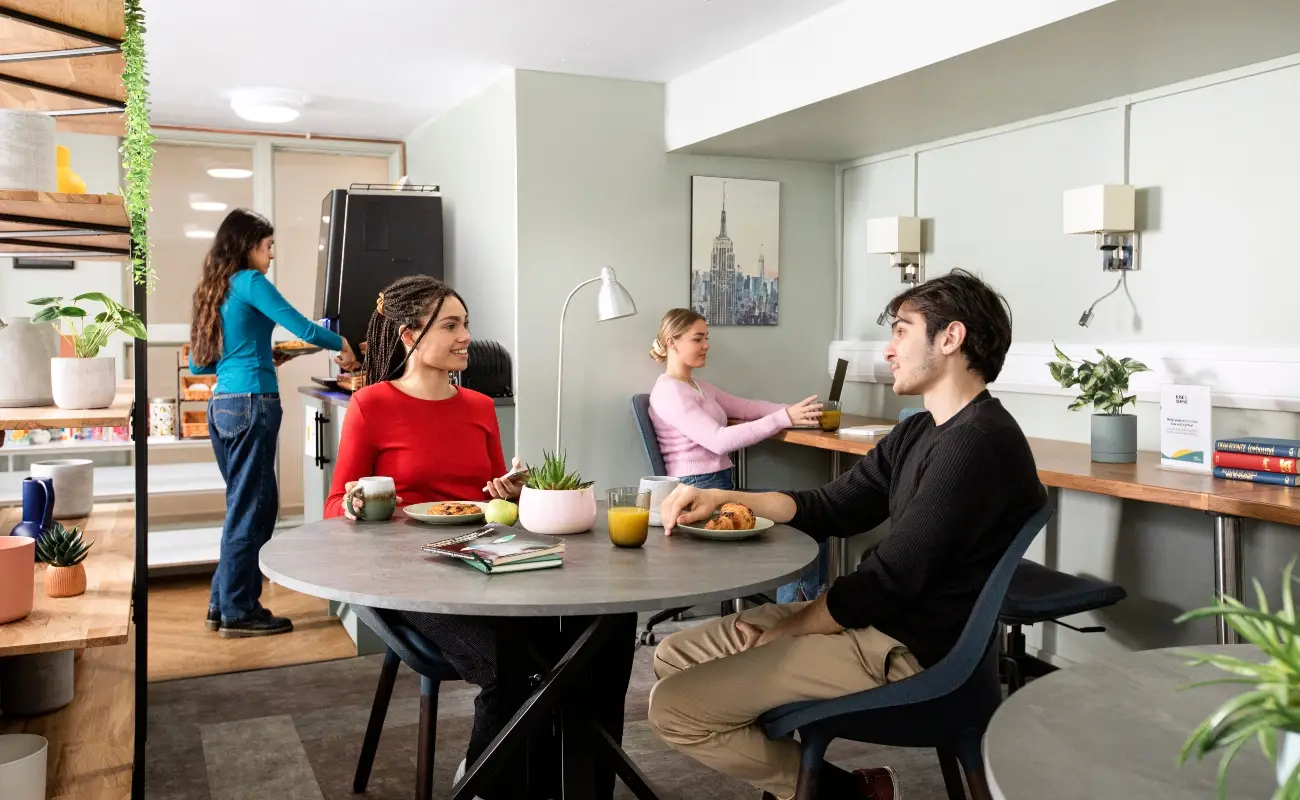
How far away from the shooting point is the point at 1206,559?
328cm

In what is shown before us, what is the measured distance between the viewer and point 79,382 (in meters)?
2.21

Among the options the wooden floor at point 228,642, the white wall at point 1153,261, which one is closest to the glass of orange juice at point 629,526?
the white wall at point 1153,261

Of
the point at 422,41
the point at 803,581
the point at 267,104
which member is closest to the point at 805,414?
the point at 803,581

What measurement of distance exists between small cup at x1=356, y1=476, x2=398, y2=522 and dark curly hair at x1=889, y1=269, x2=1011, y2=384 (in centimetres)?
121

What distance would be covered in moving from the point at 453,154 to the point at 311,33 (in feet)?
4.19

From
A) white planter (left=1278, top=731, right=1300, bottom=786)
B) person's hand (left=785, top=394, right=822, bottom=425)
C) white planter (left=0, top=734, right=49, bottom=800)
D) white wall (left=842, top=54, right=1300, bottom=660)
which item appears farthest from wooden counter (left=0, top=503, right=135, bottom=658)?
white wall (left=842, top=54, right=1300, bottom=660)

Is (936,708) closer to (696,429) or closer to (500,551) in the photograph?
(500,551)

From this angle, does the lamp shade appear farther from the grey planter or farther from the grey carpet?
the grey planter

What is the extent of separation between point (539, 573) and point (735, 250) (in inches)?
122

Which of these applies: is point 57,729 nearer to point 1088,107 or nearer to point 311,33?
point 311,33

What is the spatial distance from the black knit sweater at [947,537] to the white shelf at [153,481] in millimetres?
3767

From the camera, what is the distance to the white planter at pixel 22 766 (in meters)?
1.77

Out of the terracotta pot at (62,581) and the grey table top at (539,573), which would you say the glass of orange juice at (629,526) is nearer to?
the grey table top at (539,573)

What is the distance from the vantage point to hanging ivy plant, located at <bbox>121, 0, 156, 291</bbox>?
6.63 ft
